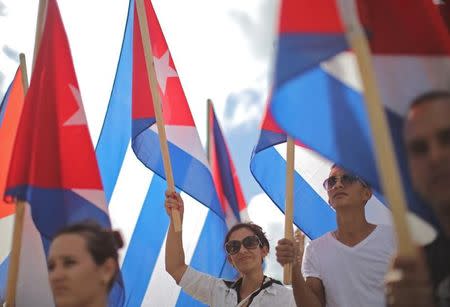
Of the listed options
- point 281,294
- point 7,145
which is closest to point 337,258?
point 281,294

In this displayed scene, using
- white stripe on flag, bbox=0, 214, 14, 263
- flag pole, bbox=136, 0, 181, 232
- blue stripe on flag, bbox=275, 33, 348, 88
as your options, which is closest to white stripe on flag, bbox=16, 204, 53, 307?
flag pole, bbox=136, 0, 181, 232

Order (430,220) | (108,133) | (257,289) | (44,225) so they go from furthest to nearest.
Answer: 1. (108,133)
2. (257,289)
3. (44,225)
4. (430,220)

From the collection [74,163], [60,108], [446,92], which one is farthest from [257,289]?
[446,92]

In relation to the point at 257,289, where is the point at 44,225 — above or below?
above

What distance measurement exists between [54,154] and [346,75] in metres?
2.31

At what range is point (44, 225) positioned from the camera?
423cm

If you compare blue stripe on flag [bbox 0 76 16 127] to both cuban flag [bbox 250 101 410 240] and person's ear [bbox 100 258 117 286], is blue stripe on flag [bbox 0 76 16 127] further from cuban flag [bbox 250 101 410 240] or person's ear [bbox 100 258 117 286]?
person's ear [bbox 100 258 117 286]

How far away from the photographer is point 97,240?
3.72 meters

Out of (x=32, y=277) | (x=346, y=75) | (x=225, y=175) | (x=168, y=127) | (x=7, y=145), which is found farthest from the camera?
(x=225, y=175)

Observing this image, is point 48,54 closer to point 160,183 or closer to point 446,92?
point 160,183

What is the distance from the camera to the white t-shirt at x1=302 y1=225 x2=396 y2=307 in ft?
14.0

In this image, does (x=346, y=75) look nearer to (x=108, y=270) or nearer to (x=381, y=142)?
(x=381, y=142)

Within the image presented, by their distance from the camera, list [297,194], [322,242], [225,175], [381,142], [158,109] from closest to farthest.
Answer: [381,142], [322,242], [158,109], [297,194], [225,175]

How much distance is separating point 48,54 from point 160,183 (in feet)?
8.60
